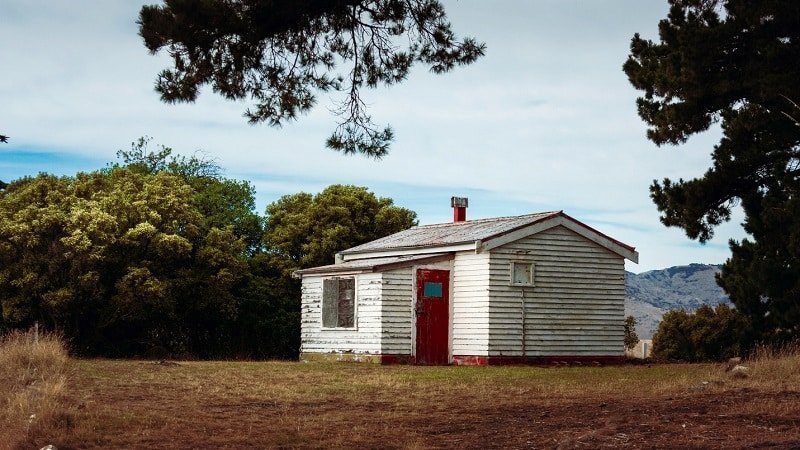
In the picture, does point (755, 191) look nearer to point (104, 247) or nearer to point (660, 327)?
point (660, 327)

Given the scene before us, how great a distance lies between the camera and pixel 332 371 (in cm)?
2180

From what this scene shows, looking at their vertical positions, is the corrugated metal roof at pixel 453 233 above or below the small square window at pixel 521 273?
above

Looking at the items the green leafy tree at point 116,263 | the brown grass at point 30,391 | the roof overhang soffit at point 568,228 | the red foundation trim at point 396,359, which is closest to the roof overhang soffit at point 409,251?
the roof overhang soffit at point 568,228

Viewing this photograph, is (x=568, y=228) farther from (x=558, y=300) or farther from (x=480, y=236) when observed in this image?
(x=480, y=236)

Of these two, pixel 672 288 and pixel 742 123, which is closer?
pixel 742 123

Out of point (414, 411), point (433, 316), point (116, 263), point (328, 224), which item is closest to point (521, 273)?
point (433, 316)

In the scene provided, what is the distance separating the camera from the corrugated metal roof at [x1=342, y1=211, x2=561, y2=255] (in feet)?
86.8

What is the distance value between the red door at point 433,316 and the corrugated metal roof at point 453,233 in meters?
1.07

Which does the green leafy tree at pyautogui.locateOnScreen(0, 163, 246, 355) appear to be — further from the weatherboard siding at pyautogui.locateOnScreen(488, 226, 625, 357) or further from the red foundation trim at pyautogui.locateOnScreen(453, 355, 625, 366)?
the weatherboard siding at pyautogui.locateOnScreen(488, 226, 625, 357)

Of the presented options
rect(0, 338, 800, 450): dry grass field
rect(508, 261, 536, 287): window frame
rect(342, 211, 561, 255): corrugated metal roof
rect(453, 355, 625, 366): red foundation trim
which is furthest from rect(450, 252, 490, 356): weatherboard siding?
rect(0, 338, 800, 450): dry grass field

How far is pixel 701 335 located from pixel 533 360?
560 centimetres

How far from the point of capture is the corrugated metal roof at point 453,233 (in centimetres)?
2647

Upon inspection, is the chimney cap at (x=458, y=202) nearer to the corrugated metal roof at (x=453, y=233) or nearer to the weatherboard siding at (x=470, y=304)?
the corrugated metal roof at (x=453, y=233)

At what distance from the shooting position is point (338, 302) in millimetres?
27375
